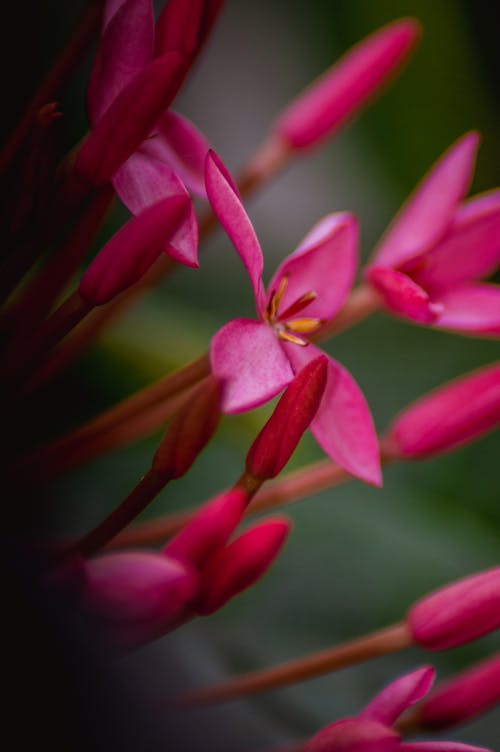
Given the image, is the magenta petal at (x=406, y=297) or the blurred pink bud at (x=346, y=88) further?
the blurred pink bud at (x=346, y=88)

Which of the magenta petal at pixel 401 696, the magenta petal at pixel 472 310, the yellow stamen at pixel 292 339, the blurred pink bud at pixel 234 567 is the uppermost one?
the yellow stamen at pixel 292 339

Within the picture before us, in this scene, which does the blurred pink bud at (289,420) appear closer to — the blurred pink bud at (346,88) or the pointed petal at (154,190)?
the pointed petal at (154,190)

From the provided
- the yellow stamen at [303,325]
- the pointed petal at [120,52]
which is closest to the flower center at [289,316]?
the yellow stamen at [303,325]

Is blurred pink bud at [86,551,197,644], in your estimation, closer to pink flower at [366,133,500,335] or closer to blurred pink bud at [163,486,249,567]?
blurred pink bud at [163,486,249,567]

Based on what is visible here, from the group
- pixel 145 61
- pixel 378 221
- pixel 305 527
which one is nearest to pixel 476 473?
pixel 305 527

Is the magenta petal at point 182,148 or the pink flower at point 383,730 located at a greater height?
the magenta petal at point 182,148

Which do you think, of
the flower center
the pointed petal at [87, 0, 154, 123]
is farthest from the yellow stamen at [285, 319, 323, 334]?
the pointed petal at [87, 0, 154, 123]

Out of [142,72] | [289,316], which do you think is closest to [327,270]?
[289,316]
